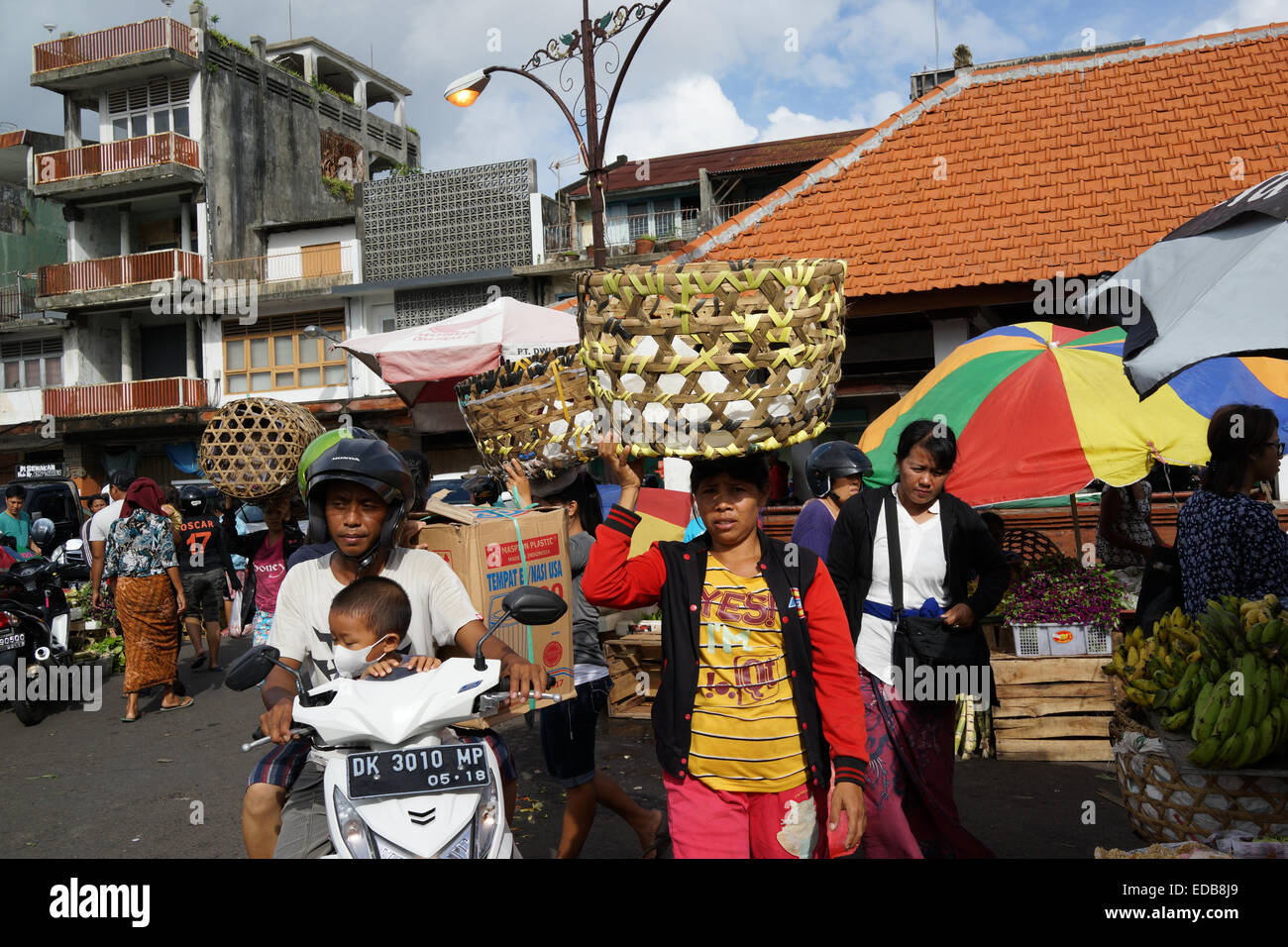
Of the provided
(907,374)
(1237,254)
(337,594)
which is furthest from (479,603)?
(907,374)

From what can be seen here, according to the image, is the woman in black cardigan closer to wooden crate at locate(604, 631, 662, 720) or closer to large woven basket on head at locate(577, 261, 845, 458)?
large woven basket on head at locate(577, 261, 845, 458)

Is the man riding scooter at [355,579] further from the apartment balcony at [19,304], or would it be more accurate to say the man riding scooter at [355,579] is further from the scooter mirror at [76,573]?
the apartment balcony at [19,304]

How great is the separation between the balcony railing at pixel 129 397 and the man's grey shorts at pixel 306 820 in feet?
95.9

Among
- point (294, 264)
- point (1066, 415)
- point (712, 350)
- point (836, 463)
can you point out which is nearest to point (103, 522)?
point (836, 463)

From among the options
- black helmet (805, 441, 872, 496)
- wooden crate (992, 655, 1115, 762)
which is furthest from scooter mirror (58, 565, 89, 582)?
wooden crate (992, 655, 1115, 762)

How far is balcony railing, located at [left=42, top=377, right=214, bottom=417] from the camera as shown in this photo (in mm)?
29375

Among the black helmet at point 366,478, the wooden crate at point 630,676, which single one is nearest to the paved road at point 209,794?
the wooden crate at point 630,676

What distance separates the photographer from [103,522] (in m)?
9.80

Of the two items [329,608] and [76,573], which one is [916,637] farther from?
[76,573]

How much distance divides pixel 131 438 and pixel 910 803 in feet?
104

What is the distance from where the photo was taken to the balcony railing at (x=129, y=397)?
29.4m

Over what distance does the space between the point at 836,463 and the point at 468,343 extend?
12.3 feet

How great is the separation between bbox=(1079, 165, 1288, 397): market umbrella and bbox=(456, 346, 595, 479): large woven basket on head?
230cm
